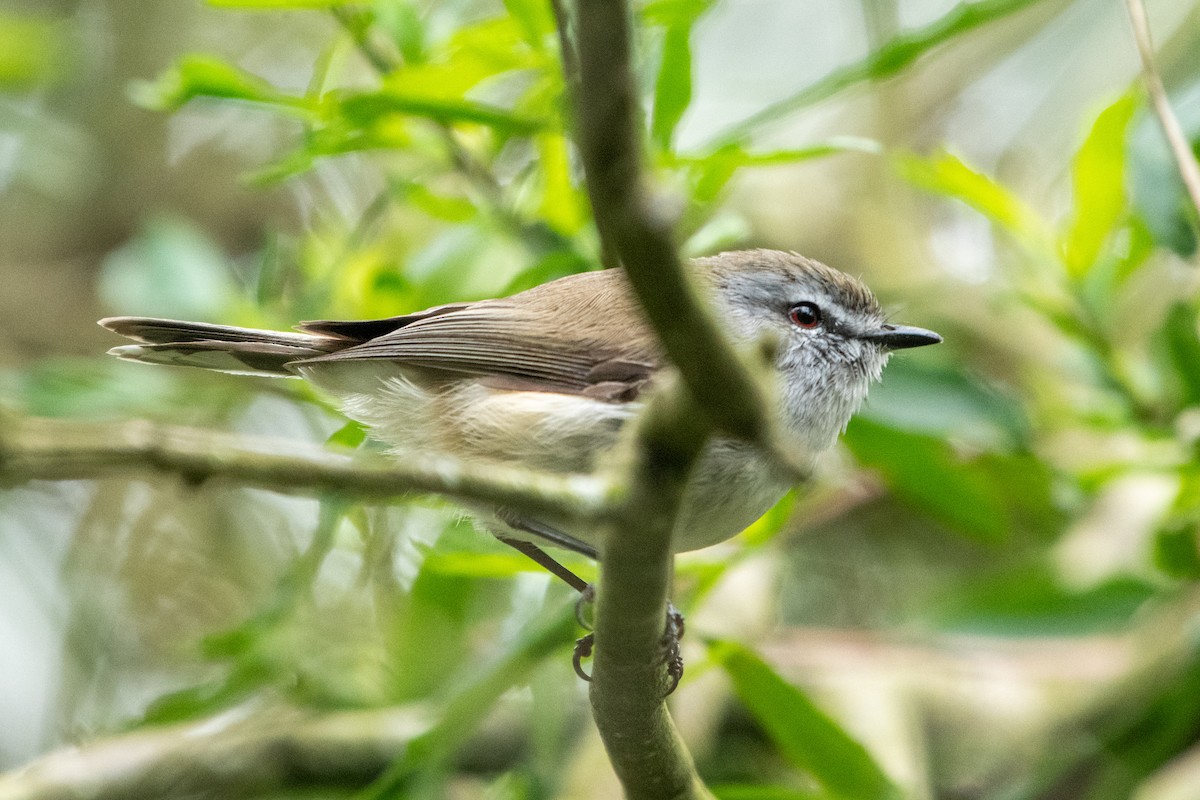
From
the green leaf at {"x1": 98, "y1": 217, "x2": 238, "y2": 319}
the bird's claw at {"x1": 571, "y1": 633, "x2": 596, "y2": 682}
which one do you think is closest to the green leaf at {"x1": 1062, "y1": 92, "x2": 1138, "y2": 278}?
the bird's claw at {"x1": 571, "y1": 633, "x2": 596, "y2": 682}

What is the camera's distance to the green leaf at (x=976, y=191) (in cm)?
360

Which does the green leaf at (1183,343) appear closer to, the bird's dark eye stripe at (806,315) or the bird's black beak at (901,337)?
the bird's black beak at (901,337)

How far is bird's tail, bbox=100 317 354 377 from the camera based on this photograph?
9.47ft

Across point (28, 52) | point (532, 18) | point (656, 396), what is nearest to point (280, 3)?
point (532, 18)

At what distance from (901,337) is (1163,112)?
0.81 m

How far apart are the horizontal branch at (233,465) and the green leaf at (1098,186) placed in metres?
2.53

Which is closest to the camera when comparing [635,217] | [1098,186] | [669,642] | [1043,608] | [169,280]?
[635,217]

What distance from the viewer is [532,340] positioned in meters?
2.87

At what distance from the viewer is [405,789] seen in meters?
3.12

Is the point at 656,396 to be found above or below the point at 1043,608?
above

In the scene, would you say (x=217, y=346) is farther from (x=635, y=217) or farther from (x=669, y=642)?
(x=635, y=217)

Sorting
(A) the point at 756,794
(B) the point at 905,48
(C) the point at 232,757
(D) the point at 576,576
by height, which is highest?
(B) the point at 905,48

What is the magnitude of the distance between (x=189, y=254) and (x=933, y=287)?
2.70m

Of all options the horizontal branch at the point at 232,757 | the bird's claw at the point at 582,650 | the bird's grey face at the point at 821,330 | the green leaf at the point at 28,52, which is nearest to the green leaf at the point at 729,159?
the bird's grey face at the point at 821,330
